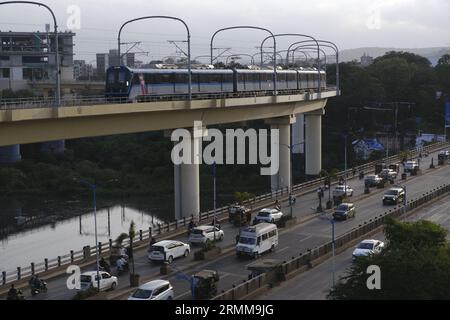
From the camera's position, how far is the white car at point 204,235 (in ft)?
101

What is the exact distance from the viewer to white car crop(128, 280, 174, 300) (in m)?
21.1

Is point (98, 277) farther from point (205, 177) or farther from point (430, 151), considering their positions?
point (430, 151)

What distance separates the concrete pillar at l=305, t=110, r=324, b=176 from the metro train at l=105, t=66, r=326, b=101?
9.93 m

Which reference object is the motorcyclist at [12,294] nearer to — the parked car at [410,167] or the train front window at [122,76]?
the train front window at [122,76]

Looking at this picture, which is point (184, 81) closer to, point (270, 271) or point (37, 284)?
point (270, 271)

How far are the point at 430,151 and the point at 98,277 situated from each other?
55.3m

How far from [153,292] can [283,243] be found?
11544mm

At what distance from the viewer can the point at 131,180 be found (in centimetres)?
6575

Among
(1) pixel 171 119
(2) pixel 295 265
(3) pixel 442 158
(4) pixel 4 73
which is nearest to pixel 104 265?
(2) pixel 295 265

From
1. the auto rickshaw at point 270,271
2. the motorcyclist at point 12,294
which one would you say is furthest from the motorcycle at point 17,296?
the auto rickshaw at point 270,271

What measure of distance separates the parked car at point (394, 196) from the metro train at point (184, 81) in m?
11.2

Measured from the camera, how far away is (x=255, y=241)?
28.5 meters

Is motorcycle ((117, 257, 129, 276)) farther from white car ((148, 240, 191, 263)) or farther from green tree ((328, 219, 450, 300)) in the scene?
green tree ((328, 219, 450, 300))
